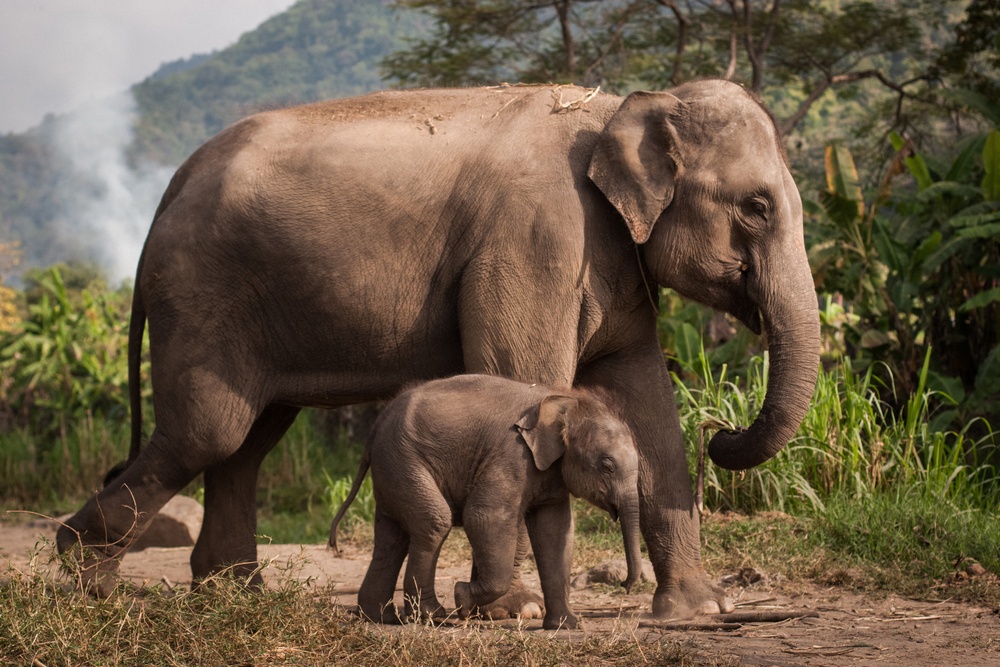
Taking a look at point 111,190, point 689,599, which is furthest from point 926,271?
point 111,190

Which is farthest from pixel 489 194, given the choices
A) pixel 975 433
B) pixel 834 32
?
pixel 834 32

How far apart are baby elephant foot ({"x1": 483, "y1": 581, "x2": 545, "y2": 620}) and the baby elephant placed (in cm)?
26

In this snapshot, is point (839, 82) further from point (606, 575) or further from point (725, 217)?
point (725, 217)

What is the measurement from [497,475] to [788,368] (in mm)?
1330

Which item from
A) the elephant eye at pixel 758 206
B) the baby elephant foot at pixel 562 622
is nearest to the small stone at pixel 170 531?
the baby elephant foot at pixel 562 622

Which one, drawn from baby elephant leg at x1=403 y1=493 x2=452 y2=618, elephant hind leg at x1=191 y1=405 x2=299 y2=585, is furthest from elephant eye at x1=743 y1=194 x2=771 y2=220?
elephant hind leg at x1=191 y1=405 x2=299 y2=585

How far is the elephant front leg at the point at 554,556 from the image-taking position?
4707 millimetres

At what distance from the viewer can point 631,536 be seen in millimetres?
4648

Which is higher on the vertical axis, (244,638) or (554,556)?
(244,638)

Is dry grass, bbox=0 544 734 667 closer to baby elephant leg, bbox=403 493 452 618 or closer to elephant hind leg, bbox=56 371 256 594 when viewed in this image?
baby elephant leg, bbox=403 493 452 618

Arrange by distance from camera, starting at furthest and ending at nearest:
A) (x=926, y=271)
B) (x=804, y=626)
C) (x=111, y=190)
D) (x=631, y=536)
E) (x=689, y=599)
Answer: (x=111, y=190) < (x=926, y=271) < (x=689, y=599) < (x=804, y=626) < (x=631, y=536)

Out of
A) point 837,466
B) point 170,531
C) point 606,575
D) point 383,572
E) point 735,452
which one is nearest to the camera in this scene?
point 383,572

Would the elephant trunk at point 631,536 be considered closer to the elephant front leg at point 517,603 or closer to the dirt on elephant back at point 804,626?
the dirt on elephant back at point 804,626

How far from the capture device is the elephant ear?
16.6 ft
